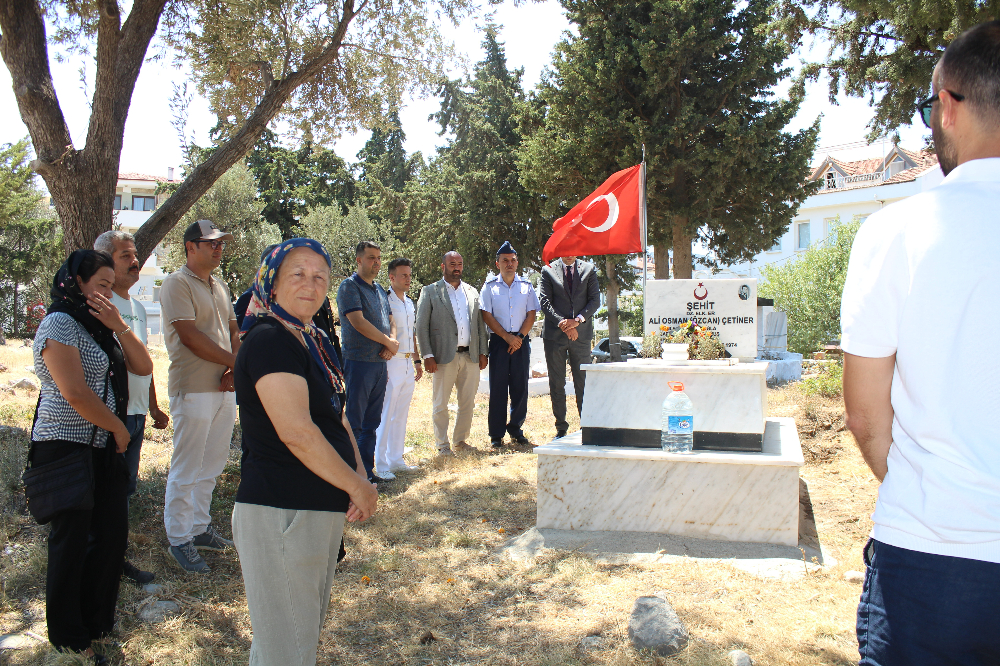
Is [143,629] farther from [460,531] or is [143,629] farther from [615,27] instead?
[615,27]

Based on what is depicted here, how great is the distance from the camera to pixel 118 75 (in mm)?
5598

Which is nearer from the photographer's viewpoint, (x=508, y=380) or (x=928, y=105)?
(x=928, y=105)

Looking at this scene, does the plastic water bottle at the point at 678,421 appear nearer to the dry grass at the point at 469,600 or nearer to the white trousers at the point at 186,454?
the dry grass at the point at 469,600

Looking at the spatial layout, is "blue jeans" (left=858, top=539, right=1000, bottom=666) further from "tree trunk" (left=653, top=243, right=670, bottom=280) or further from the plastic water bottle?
"tree trunk" (left=653, top=243, right=670, bottom=280)

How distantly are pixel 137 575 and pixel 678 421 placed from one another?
3592mm

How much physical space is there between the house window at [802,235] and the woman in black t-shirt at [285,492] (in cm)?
4456

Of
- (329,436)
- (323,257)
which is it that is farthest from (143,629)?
(323,257)

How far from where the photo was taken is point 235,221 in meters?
26.7

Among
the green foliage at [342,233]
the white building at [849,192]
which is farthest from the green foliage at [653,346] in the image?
the white building at [849,192]

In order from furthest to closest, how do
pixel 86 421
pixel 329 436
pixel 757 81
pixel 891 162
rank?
1. pixel 891 162
2. pixel 757 81
3. pixel 86 421
4. pixel 329 436

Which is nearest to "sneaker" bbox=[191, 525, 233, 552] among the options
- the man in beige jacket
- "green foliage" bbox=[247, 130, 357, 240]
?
the man in beige jacket

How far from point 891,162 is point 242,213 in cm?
3513

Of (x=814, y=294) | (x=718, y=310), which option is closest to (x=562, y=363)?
(x=718, y=310)

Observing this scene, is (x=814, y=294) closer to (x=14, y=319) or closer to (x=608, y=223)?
(x=608, y=223)
